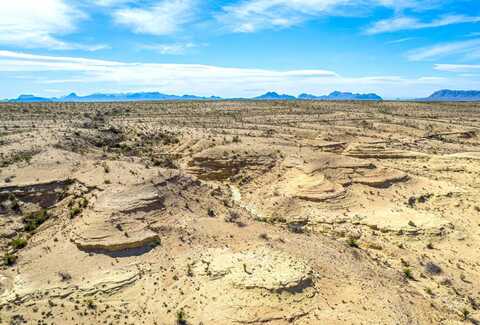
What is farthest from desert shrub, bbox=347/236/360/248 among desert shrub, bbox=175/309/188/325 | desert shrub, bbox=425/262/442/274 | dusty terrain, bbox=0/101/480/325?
desert shrub, bbox=175/309/188/325

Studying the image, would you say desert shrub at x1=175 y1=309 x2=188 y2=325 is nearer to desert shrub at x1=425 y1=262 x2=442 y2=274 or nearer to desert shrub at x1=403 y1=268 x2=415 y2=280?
desert shrub at x1=403 y1=268 x2=415 y2=280

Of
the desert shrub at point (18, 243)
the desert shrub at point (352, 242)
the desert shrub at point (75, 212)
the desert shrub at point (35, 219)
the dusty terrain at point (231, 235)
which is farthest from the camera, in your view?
the desert shrub at point (352, 242)

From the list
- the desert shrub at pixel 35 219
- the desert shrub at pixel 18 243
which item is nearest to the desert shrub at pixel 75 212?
the desert shrub at pixel 35 219

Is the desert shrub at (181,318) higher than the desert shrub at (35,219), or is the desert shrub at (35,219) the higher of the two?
the desert shrub at (35,219)

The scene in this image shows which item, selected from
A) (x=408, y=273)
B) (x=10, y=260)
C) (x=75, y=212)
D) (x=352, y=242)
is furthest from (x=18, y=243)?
(x=408, y=273)

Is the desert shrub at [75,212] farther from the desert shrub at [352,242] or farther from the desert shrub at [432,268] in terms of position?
the desert shrub at [432,268]

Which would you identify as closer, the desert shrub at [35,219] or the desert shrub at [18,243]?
the desert shrub at [18,243]

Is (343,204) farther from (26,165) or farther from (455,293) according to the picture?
(26,165)

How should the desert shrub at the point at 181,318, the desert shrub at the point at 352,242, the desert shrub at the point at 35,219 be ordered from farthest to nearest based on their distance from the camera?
1. the desert shrub at the point at 352,242
2. the desert shrub at the point at 35,219
3. the desert shrub at the point at 181,318

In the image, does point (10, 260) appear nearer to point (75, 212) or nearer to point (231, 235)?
point (75, 212)

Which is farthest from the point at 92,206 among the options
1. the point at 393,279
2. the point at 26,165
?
the point at 393,279

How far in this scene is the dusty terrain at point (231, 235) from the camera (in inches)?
551

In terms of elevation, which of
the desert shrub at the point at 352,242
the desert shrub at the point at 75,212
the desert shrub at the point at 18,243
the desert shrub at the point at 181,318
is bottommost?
the desert shrub at the point at 181,318

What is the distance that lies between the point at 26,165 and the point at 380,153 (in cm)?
2595
